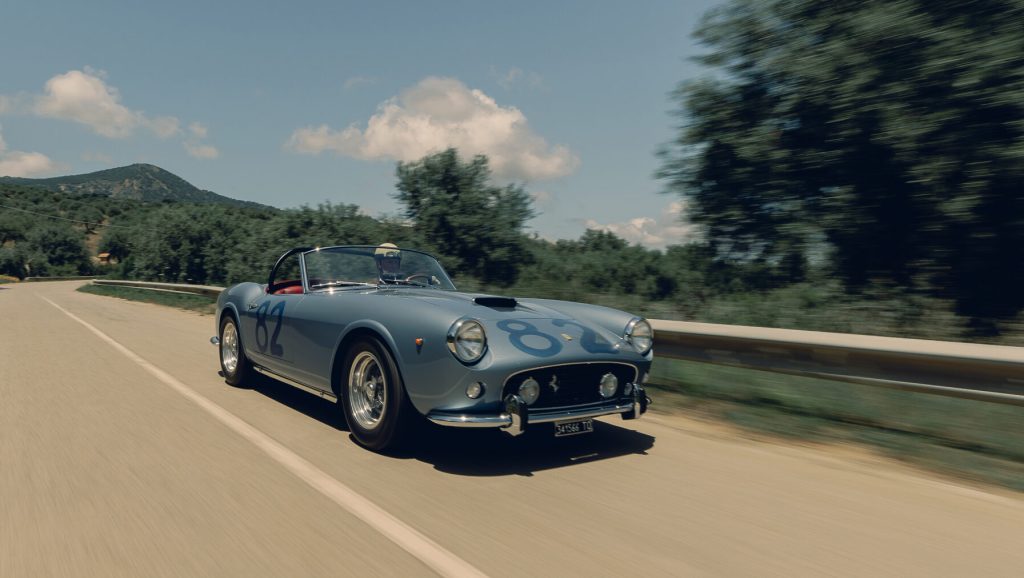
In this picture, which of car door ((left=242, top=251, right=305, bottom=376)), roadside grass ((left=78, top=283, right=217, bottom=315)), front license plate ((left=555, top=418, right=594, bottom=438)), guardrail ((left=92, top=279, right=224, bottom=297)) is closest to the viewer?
front license plate ((left=555, top=418, right=594, bottom=438))

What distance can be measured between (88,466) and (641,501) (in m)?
3.33

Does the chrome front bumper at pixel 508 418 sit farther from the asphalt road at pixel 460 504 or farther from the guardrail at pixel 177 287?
the guardrail at pixel 177 287

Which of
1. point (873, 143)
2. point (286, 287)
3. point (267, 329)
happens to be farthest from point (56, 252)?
point (873, 143)

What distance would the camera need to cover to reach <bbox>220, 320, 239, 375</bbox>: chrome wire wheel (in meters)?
7.29

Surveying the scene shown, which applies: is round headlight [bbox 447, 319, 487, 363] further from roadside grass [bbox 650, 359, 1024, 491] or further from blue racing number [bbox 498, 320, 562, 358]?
roadside grass [bbox 650, 359, 1024, 491]

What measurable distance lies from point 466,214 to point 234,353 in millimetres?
15081

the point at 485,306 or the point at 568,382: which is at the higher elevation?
the point at 485,306

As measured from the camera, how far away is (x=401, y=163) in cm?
2298

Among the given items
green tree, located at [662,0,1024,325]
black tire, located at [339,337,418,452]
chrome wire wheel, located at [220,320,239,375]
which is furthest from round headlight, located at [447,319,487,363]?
green tree, located at [662,0,1024,325]

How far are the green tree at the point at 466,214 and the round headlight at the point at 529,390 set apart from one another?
17.4 meters

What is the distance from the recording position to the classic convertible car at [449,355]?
412cm

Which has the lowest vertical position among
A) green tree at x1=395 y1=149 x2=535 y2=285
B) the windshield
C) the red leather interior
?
the red leather interior

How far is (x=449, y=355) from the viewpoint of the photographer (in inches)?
162

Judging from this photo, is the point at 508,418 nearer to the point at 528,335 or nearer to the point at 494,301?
the point at 528,335
